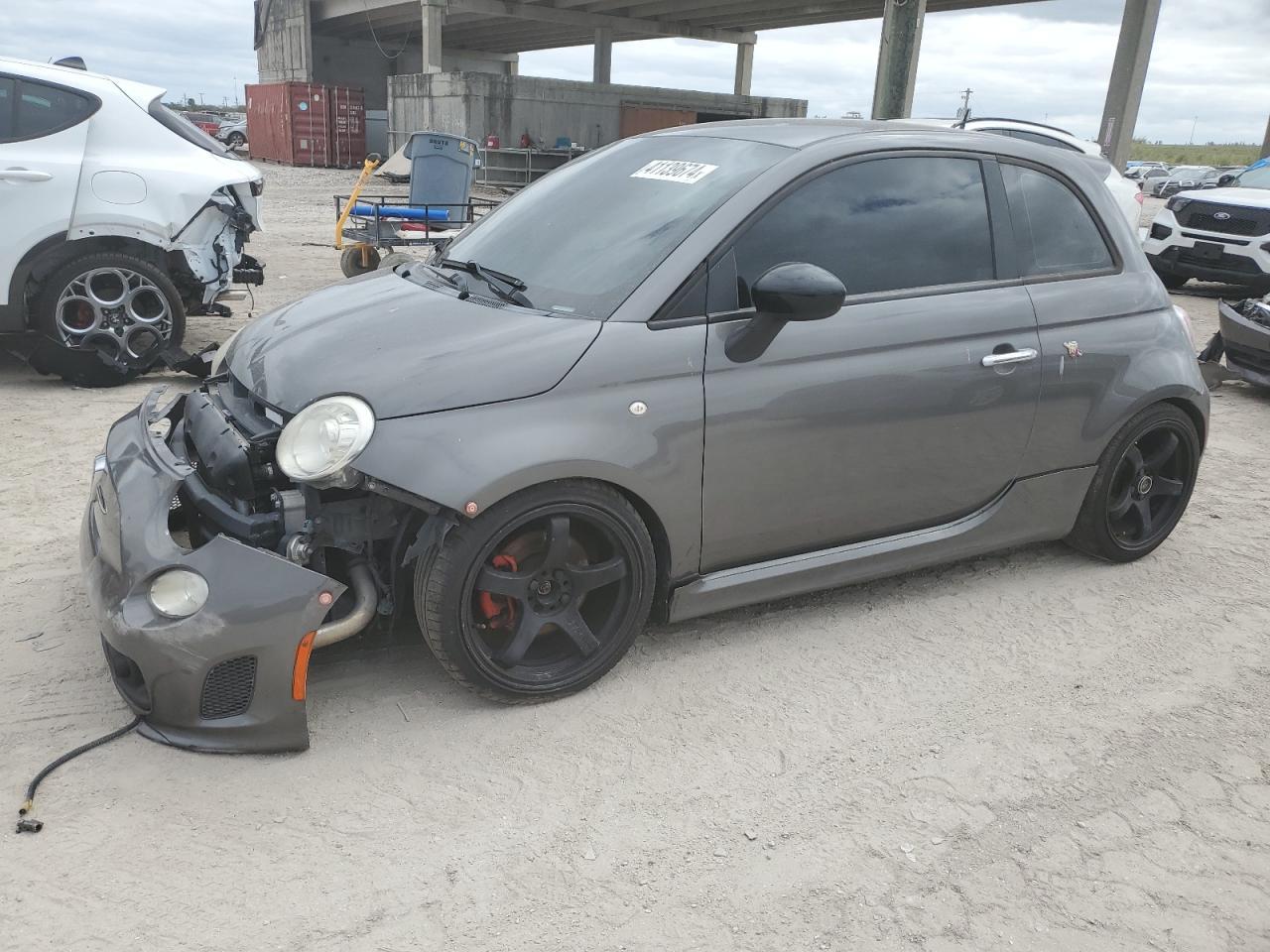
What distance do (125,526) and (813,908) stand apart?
2.03 meters

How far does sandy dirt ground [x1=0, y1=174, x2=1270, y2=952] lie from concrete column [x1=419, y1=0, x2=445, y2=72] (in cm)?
3181

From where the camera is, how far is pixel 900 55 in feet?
79.9

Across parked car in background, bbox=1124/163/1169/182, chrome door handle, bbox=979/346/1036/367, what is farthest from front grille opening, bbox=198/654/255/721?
parked car in background, bbox=1124/163/1169/182

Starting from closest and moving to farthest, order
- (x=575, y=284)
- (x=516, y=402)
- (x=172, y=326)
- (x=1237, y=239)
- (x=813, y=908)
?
1. (x=813, y=908)
2. (x=516, y=402)
3. (x=575, y=284)
4. (x=172, y=326)
5. (x=1237, y=239)

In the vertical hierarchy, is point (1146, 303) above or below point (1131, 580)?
above

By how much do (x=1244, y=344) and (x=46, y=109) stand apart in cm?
818

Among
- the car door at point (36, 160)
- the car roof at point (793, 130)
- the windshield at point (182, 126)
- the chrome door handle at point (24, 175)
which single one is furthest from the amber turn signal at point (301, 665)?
the windshield at point (182, 126)

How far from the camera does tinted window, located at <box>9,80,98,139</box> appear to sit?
5.94 metres

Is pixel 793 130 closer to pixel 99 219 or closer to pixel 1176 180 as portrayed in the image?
pixel 99 219

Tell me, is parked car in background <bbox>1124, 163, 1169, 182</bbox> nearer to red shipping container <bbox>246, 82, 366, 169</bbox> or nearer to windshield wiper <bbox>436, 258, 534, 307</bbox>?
red shipping container <bbox>246, 82, 366, 169</bbox>

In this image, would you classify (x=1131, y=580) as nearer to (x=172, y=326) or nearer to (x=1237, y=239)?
(x=172, y=326)

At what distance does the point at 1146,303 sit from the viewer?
13.4 ft

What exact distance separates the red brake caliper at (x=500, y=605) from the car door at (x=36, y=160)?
14.7ft

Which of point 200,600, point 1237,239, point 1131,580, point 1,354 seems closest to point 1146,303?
point 1131,580
